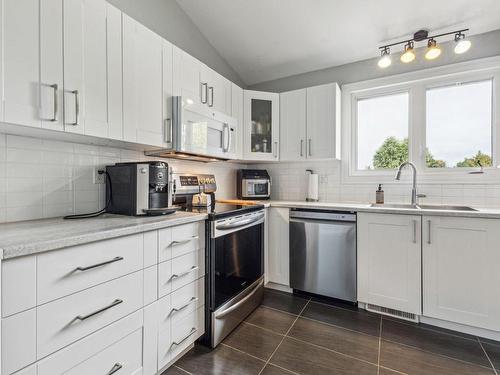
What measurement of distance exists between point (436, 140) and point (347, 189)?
0.96 meters

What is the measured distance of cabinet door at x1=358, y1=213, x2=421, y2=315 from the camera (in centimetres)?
195

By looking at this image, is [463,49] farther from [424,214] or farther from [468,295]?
[468,295]

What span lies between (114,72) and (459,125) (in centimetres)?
297

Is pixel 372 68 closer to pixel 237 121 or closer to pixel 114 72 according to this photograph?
pixel 237 121

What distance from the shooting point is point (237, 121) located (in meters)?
2.64

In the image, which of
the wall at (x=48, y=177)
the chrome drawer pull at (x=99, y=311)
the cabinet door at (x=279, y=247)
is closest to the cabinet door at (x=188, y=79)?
the wall at (x=48, y=177)

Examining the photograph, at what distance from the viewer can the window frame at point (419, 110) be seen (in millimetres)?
2238

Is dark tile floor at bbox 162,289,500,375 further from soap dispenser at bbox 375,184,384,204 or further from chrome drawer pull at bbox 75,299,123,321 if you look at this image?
soap dispenser at bbox 375,184,384,204

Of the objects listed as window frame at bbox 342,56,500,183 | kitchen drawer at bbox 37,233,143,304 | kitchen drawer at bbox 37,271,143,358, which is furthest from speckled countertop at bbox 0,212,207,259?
window frame at bbox 342,56,500,183

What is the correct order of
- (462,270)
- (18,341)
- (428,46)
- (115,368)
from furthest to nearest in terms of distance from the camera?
(428,46) < (462,270) < (115,368) < (18,341)

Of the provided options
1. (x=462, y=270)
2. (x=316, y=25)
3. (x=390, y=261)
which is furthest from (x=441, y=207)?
(x=316, y=25)

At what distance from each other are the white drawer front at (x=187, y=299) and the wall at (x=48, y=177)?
33.0 inches

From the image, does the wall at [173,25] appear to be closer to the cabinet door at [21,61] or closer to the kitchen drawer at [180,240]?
the cabinet door at [21,61]

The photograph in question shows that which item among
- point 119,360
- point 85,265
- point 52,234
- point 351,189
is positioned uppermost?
point 351,189
